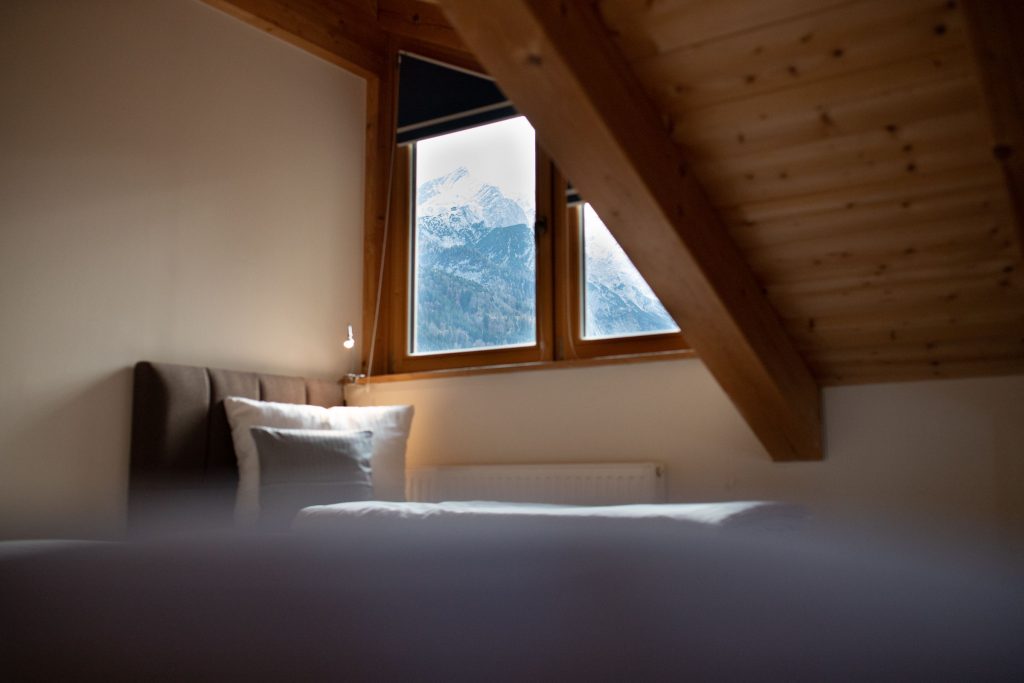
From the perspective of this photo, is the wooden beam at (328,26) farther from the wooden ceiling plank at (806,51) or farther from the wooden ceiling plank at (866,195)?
the wooden ceiling plank at (866,195)

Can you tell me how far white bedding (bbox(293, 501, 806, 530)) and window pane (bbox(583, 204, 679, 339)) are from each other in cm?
124

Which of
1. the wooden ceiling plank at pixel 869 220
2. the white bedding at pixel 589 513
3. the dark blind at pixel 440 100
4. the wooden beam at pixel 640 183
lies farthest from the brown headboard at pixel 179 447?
the wooden ceiling plank at pixel 869 220

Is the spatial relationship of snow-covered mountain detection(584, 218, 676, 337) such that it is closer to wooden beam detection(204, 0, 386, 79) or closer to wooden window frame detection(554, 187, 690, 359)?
wooden window frame detection(554, 187, 690, 359)

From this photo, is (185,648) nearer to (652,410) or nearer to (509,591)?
(509,591)

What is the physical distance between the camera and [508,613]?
66cm

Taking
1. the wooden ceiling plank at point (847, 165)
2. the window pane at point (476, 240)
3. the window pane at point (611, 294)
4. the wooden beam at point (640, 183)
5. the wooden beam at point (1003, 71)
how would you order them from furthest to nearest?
the window pane at point (476, 240) → the window pane at point (611, 294) → the wooden ceiling plank at point (847, 165) → the wooden beam at point (640, 183) → the wooden beam at point (1003, 71)

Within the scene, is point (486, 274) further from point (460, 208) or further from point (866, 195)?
point (866, 195)

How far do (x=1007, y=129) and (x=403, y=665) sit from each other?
6.16 ft

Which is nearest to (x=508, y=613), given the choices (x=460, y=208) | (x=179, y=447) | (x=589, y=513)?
(x=589, y=513)

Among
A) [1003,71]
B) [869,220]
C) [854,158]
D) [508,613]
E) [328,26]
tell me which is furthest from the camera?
[328,26]

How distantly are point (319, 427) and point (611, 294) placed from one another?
4.16ft

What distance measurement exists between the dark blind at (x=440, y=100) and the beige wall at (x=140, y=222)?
30 centimetres

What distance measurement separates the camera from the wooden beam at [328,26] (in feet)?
12.6

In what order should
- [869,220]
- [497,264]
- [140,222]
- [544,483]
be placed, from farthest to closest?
[497,264]
[544,483]
[140,222]
[869,220]
